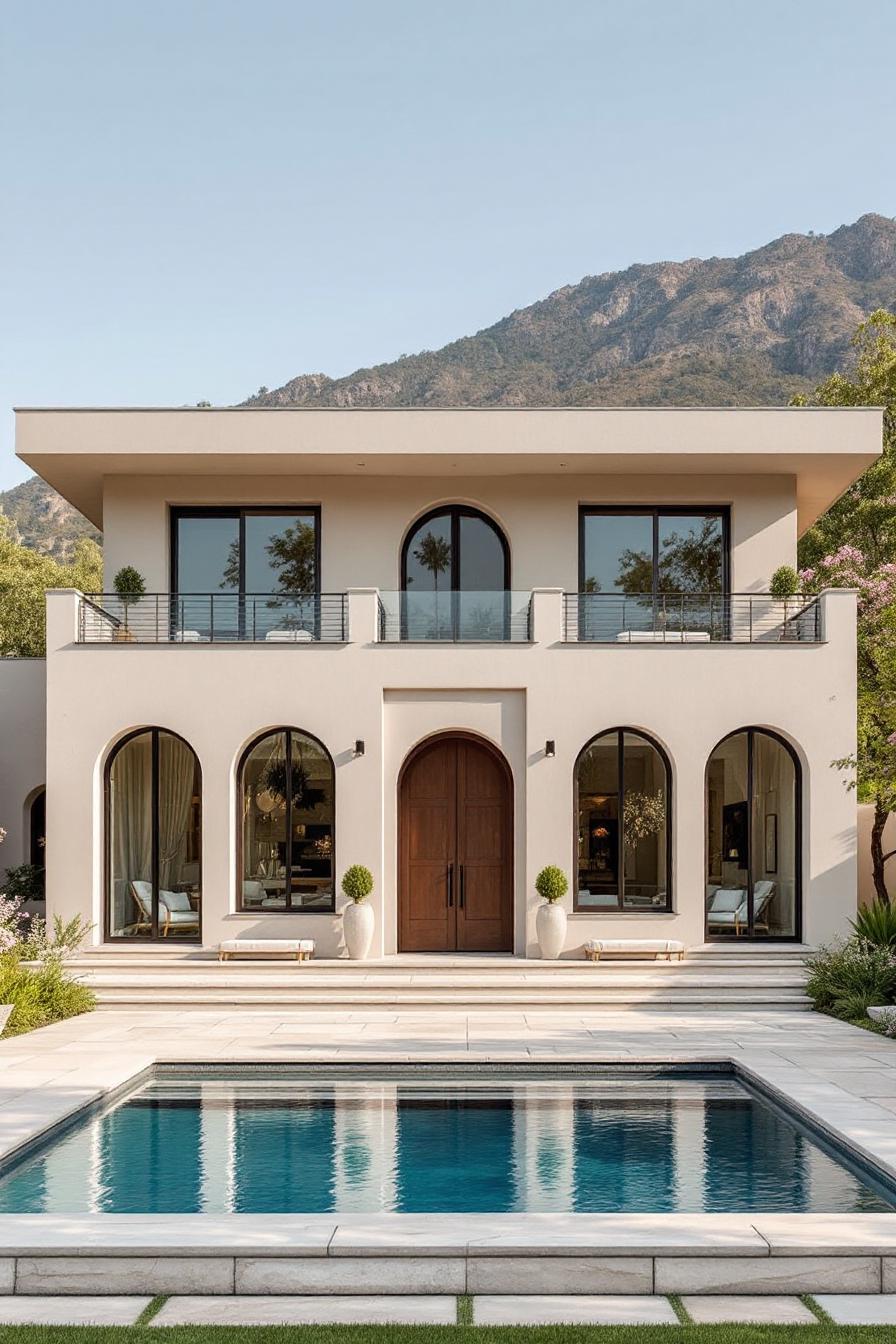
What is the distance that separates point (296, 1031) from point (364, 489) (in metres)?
8.76

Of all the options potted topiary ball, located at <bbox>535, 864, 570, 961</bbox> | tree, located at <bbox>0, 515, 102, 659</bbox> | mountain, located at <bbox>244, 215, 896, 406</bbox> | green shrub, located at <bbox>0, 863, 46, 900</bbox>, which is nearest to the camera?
potted topiary ball, located at <bbox>535, 864, 570, 961</bbox>

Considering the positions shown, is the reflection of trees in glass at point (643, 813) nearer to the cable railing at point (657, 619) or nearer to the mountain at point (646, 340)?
the cable railing at point (657, 619)

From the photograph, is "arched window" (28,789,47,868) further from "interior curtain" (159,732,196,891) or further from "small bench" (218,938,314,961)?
"small bench" (218,938,314,961)

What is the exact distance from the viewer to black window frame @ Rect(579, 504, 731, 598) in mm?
18875

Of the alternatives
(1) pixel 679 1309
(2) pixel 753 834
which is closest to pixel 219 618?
(2) pixel 753 834

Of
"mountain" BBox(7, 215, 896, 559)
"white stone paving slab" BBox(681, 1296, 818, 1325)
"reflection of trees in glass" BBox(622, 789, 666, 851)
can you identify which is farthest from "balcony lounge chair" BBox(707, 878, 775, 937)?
"mountain" BBox(7, 215, 896, 559)

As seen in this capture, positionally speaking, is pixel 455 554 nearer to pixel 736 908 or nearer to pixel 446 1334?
pixel 736 908

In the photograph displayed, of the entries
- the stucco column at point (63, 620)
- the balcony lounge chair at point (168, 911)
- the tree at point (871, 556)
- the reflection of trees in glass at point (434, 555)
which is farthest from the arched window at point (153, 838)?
the tree at point (871, 556)

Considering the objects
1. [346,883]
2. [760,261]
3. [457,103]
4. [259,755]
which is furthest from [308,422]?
[760,261]

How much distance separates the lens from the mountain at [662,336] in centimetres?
5347

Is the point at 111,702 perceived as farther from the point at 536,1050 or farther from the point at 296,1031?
the point at 536,1050

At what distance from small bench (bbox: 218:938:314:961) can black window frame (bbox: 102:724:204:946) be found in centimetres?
72

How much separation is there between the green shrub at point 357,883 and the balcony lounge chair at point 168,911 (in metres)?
2.43

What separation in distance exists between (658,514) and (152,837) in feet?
29.5
